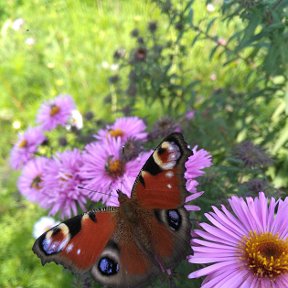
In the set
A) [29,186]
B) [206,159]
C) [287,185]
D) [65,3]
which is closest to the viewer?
[206,159]

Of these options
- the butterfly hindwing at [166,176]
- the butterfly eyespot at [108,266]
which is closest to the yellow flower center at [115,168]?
the butterfly hindwing at [166,176]

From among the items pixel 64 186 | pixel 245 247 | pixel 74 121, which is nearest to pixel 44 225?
pixel 74 121

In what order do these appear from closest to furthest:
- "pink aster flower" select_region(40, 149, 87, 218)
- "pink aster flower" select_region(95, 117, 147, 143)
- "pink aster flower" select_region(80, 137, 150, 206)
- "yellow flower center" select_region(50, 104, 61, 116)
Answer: "pink aster flower" select_region(80, 137, 150, 206), "pink aster flower" select_region(40, 149, 87, 218), "pink aster flower" select_region(95, 117, 147, 143), "yellow flower center" select_region(50, 104, 61, 116)

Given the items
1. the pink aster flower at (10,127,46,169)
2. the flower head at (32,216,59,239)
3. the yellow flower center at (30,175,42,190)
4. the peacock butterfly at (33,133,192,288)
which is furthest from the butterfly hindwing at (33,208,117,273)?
the flower head at (32,216,59,239)

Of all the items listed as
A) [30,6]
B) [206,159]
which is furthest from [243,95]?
[30,6]

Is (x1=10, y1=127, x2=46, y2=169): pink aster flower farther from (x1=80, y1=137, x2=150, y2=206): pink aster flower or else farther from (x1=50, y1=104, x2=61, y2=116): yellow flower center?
(x1=80, y1=137, x2=150, y2=206): pink aster flower

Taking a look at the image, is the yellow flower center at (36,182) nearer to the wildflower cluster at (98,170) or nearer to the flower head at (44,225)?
the wildflower cluster at (98,170)

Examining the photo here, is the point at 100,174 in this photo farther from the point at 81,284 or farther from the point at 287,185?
the point at 287,185
